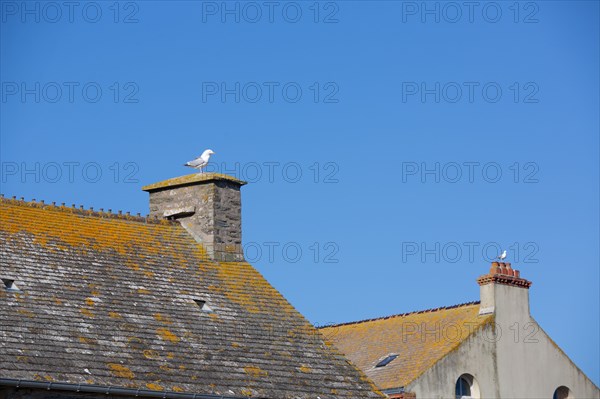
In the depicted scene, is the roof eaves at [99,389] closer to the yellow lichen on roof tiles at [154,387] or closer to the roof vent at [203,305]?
the yellow lichen on roof tiles at [154,387]

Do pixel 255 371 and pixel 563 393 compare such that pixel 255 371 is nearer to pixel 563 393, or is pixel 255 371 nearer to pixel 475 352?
pixel 475 352

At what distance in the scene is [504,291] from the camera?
38.9 m

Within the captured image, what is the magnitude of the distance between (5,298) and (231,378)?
4.72 metres

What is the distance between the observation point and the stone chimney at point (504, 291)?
127 ft

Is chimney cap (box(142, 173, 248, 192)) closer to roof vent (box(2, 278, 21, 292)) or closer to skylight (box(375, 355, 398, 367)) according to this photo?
roof vent (box(2, 278, 21, 292))

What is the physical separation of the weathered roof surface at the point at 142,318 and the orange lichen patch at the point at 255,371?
0.08 feet

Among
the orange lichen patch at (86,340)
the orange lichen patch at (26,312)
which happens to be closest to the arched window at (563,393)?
the orange lichen patch at (86,340)

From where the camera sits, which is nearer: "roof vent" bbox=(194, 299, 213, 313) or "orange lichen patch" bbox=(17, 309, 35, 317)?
"orange lichen patch" bbox=(17, 309, 35, 317)

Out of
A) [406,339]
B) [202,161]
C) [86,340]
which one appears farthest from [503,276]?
[86,340]

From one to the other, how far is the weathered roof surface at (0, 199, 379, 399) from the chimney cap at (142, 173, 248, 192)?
139cm

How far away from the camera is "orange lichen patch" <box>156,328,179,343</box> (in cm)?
2591

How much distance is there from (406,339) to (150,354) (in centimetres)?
1499

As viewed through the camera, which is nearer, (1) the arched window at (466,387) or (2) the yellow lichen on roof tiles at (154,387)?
(2) the yellow lichen on roof tiles at (154,387)

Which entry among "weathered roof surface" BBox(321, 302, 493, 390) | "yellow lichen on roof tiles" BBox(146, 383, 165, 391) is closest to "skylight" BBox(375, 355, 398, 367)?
"weathered roof surface" BBox(321, 302, 493, 390)
